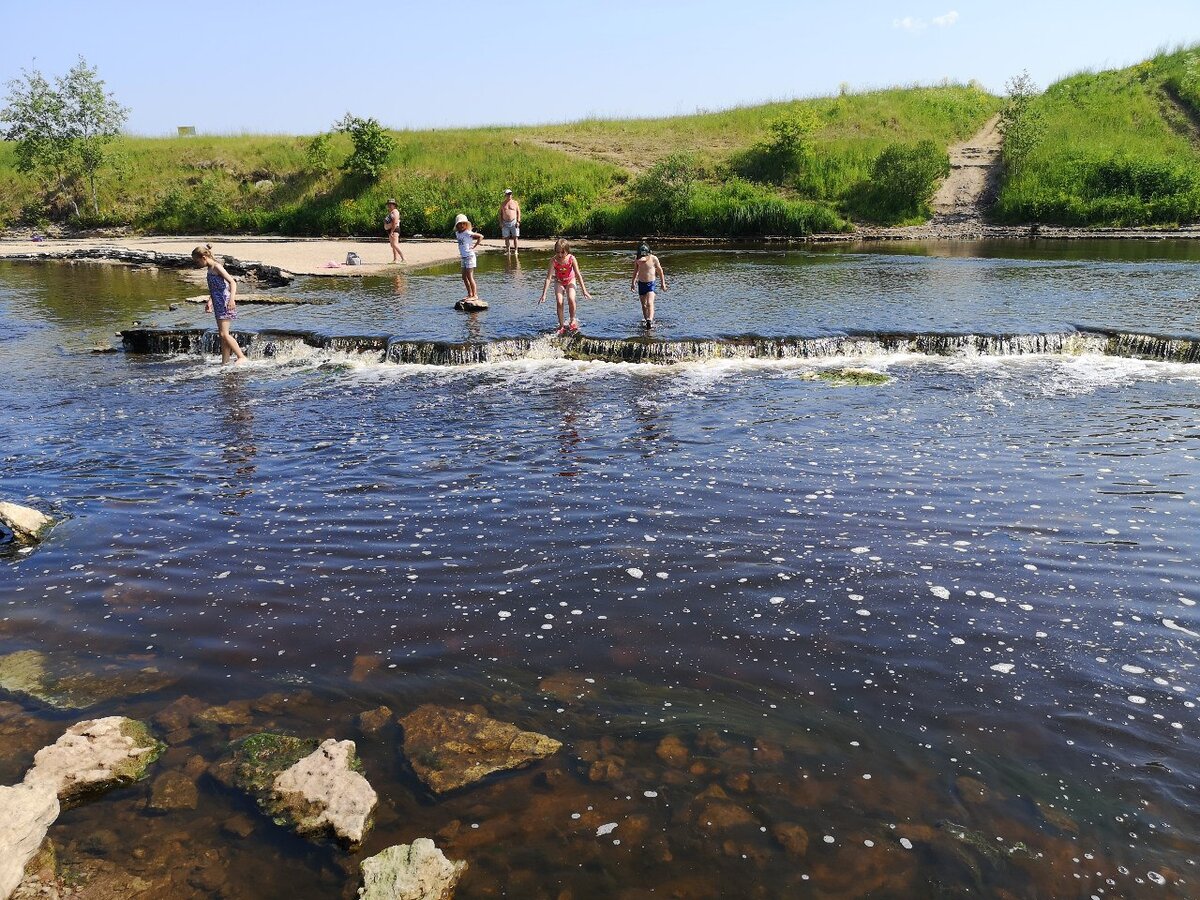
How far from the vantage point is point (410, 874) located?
4215 millimetres

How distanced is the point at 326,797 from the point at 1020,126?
5072cm

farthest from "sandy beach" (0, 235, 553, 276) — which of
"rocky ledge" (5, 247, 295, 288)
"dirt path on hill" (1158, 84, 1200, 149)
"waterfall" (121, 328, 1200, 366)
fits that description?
"dirt path on hill" (1158, 84, 1200, 149)

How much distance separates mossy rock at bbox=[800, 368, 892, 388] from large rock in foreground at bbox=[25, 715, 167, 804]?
12.6 metres

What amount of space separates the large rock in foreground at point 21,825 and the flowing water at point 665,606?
11.0 inches

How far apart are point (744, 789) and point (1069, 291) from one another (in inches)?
885

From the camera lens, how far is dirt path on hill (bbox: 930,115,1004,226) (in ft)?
146

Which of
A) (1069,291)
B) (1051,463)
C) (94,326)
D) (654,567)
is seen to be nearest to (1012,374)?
(1051,463)

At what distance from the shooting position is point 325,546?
847 centimetres

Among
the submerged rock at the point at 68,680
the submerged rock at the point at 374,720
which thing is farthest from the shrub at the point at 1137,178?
the submerged rock at the point at 68,680

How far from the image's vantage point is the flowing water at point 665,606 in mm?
4695

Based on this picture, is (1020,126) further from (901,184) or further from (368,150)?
(368,150)

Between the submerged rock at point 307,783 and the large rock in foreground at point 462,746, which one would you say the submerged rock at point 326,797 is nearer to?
the submerged rock at point 307,783

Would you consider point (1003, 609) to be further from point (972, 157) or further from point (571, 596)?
point (972, 157)

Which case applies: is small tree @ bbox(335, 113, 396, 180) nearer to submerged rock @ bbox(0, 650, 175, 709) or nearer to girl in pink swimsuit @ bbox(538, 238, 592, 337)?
girl in pink swimsuit @ bbox(538, 238, 592, 337)
